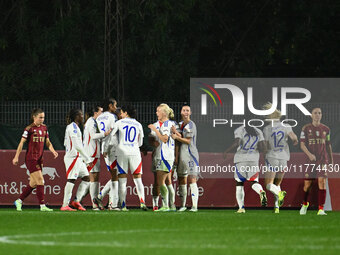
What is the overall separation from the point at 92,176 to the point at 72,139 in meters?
1.10

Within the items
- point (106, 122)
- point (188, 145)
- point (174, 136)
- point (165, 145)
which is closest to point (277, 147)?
point (188, 145)

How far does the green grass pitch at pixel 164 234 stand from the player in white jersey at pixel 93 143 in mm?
2659

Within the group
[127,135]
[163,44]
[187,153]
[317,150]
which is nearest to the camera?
[317,150]

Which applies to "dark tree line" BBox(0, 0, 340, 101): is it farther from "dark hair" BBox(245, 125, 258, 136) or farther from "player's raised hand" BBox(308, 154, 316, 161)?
"player's raised hand" BBox(308, 154, 316, 161)

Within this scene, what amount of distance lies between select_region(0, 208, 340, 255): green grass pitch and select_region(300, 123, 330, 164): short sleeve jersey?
5.01 feet

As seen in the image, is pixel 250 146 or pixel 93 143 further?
pixel 93 143

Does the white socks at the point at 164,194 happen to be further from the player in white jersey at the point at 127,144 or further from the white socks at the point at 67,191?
the white socks at the point at 67,191

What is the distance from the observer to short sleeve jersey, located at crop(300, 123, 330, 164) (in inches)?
664

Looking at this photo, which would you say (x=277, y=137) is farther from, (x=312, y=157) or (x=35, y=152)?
(x=35, y=152)

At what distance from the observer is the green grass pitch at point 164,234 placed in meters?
9.97

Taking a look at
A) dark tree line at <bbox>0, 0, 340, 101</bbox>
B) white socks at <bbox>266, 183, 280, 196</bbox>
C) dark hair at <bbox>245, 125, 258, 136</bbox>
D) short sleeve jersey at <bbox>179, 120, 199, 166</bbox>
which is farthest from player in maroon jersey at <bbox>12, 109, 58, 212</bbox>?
dark tree line at <bbox>0, 0, 340, 101</bbox>

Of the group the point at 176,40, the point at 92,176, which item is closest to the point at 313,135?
the point at 92,176

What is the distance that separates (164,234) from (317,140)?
19.5 feet

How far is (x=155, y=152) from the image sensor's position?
17.8 meters
